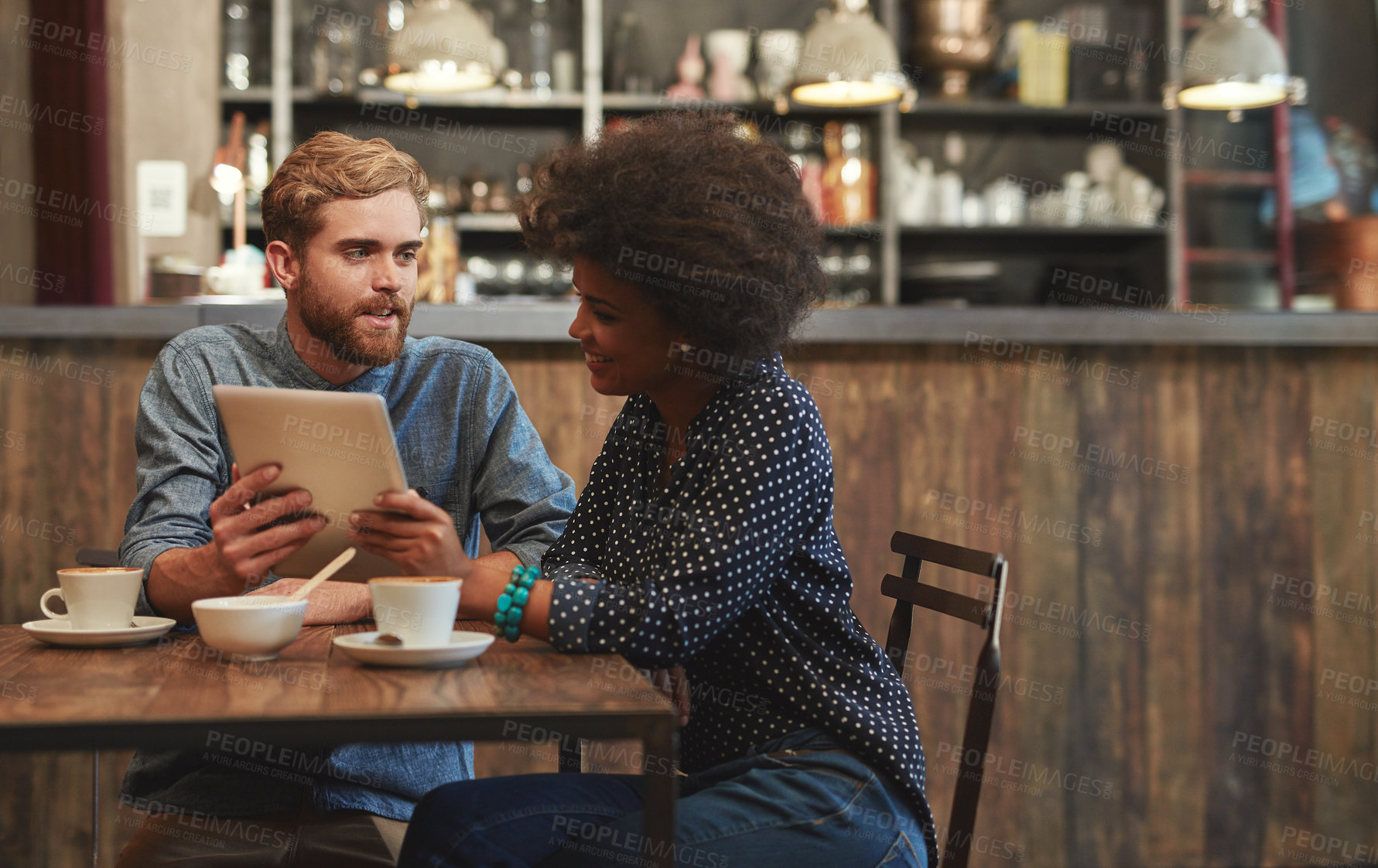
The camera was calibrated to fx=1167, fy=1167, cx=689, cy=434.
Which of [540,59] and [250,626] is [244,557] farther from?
[540,59]

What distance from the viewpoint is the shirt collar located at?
5.51 ft

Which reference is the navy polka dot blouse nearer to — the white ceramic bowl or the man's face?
the white ceramic bowl

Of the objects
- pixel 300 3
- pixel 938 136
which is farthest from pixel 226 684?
pixel 938 136

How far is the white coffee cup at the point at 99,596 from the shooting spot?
3.81ft

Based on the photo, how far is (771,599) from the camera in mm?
1211

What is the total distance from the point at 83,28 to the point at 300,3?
3.35 ft

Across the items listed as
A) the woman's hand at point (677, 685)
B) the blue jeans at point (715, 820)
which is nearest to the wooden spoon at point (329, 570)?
the blue jeans at point (715, 820)

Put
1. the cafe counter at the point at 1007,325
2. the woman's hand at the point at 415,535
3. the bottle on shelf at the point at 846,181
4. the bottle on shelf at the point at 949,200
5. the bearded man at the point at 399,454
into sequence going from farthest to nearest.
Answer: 1. the bottle on shelf at the point at 949,200
2. the bottle on shelf at the point at 846,181
3. the cafe counter at the point at 1007,325
4. the bearded man at the point at 399,454
5. the woman's hand at the point at 415,535

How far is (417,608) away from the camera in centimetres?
103

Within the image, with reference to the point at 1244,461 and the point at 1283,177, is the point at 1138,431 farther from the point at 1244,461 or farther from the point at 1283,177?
the point at 1283,177

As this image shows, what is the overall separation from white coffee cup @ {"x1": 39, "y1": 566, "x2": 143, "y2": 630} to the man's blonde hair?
0.64 metres

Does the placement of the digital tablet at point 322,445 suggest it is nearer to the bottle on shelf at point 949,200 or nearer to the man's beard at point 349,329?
the man's beard at point 349,329

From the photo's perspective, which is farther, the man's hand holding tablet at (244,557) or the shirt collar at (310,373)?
the shirt collar at (310,373)

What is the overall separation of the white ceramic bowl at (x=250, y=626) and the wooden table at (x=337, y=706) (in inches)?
0.7
